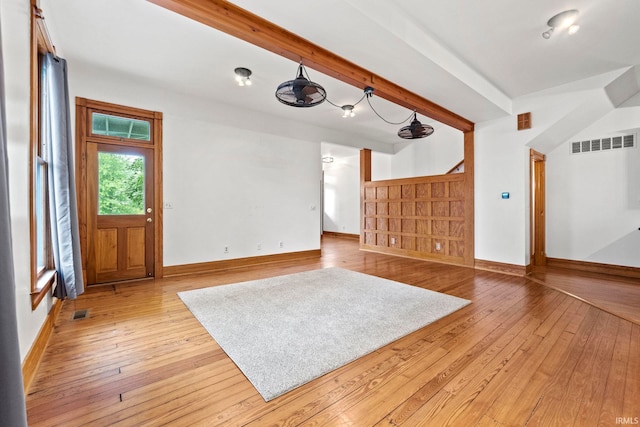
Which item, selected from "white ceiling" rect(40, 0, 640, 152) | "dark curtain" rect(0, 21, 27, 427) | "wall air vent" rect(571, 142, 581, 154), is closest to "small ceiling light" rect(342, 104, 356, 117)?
"white ceiling" rect(40, 0, 640, 152)

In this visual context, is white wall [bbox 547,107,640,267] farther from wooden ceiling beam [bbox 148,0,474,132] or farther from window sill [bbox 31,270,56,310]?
window sill [bbox 31,270,56,310]

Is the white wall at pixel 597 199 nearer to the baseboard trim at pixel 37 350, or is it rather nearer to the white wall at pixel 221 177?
the white wall at pixel 221 177

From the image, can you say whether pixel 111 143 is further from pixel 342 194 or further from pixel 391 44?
pixel 342 194

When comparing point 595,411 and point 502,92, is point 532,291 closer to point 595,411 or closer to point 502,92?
point 595,411

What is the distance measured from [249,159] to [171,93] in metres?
1.64

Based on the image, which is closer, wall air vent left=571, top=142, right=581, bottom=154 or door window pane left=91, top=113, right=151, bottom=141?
door window pane left=91, top=113, right=151, bottom=141

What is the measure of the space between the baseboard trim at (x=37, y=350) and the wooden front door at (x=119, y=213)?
140 centimetres

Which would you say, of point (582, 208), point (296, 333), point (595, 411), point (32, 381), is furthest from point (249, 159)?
point (582, 208)

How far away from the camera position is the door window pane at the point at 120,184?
4.11 meters

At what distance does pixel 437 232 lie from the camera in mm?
5988

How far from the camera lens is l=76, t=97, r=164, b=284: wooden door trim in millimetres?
3904

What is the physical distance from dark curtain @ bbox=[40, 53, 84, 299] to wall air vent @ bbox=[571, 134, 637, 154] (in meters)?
7.52

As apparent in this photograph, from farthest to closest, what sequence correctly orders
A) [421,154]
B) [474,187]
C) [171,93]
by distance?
[421,154]
[474,187]
[171,93]

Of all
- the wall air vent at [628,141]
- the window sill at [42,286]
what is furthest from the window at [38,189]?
the wall air vent at [628,141]
